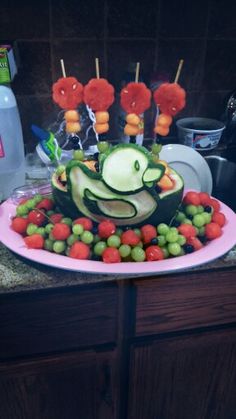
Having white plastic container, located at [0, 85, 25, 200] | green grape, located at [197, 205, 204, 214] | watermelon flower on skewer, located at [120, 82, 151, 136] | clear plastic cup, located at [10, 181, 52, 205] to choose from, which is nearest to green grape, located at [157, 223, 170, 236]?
green grape, located at [197, 205, 204, 214]

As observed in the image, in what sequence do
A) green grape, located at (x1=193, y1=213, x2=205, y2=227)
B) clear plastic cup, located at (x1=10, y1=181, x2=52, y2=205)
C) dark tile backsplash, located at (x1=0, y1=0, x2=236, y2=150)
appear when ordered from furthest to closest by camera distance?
dark tile backsplash, located at (x1=0, y1=0, x2=236, y2=150)
clear plastic cup, located at (x1=10, y1=181, x2=52, y2=205)
green grape, located at (x1=193, y1=213, x2=205, y2=227)

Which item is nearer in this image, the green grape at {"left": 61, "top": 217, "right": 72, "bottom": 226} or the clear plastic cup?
the green grape at {"left": 61, "top": 217, "right": 72, "bottom": 226}

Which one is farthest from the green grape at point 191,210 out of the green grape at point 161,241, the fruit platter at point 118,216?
the green grape at point 161,241

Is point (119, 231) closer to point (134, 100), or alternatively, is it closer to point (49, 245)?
point (49, 245)

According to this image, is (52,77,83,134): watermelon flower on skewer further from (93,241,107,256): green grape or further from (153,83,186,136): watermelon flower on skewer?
(93,241,107,256): green grape

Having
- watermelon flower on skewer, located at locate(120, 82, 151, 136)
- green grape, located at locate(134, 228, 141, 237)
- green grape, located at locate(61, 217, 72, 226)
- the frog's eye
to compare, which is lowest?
green grape, located at locate(134, 228, 141, 237)

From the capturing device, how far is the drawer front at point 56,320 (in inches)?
30.0

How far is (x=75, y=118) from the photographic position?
872 millimetres

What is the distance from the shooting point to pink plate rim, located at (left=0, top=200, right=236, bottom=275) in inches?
28.9

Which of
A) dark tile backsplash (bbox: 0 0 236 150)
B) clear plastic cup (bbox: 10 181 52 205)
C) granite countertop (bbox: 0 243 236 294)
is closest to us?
granite countertop (bbox: 0 243 236 294)

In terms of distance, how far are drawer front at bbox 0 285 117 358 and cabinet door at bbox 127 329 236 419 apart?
4.7 inches

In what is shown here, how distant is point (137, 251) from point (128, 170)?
0.16 m

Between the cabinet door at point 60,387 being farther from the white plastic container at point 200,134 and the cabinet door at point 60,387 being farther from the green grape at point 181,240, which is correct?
the white plastic container at point 200,134

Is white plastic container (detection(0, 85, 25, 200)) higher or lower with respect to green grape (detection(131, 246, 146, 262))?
higher
